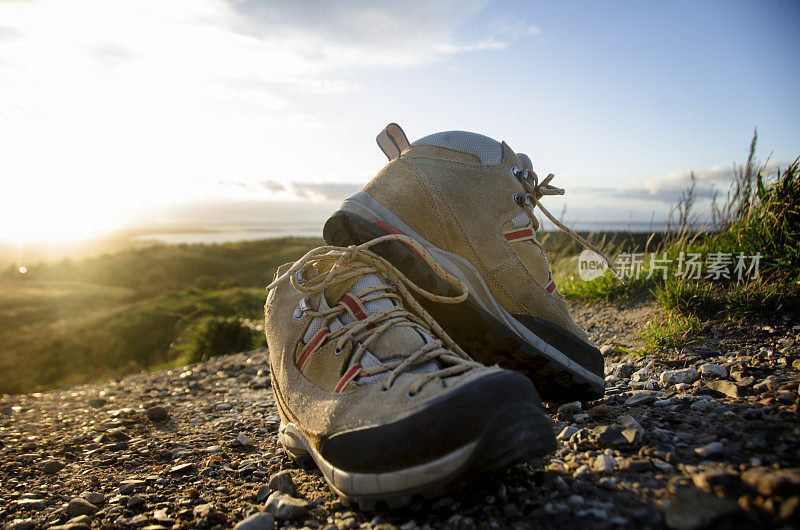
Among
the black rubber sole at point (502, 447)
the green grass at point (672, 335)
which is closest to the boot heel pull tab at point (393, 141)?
the black rubber sole at point (502, 447)

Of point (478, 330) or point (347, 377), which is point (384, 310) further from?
point (478, 330)

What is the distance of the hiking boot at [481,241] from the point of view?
7.94 ft

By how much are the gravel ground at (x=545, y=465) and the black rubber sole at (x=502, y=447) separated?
10cm

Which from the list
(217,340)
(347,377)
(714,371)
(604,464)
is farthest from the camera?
(217,340)

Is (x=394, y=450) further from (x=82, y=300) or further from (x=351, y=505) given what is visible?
(x=82, y=300)

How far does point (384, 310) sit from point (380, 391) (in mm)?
432

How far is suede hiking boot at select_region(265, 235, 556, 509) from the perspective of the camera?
1414 mm

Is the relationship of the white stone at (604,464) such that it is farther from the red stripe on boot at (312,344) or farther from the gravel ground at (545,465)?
the red stripe on boot at (312,344)

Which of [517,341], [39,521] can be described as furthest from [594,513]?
[39,521]

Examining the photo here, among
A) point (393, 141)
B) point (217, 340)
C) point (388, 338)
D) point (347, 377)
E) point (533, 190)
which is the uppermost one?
point (393, 141)

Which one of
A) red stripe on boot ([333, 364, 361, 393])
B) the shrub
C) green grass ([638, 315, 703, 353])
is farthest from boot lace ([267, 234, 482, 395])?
the shrub

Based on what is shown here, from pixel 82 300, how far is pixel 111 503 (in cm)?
1363

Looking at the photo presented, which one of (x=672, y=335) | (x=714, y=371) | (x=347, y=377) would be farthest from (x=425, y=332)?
(x=672, y=335)

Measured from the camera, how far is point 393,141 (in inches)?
116
